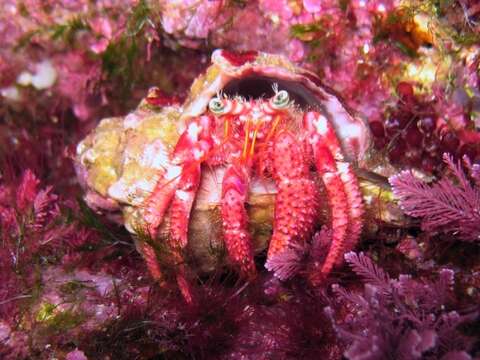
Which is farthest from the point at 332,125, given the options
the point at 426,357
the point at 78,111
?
the point at 78,111

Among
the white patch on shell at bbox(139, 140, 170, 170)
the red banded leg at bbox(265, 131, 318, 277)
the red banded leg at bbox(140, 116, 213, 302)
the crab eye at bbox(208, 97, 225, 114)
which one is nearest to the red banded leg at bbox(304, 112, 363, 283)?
the red banded leg at bbox(265, 131, 318, 277)

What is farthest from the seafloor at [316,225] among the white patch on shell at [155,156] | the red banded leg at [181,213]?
the white patch on shell at [155,156]

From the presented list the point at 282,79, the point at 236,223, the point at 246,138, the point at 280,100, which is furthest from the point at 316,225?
the point at 282,79

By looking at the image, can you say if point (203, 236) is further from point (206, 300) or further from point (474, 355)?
point (474, 355)

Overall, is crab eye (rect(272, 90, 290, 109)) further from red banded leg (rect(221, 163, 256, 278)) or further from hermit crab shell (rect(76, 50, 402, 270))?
red banded leg (rect(221, 163, 256, 278))

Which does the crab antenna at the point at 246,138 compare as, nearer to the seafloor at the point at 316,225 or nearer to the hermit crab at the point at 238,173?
the hermit crab at the point at 238,173

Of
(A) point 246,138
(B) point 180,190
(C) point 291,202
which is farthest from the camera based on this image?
(A) point 246,138

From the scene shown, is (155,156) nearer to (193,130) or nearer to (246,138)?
(193,130)
